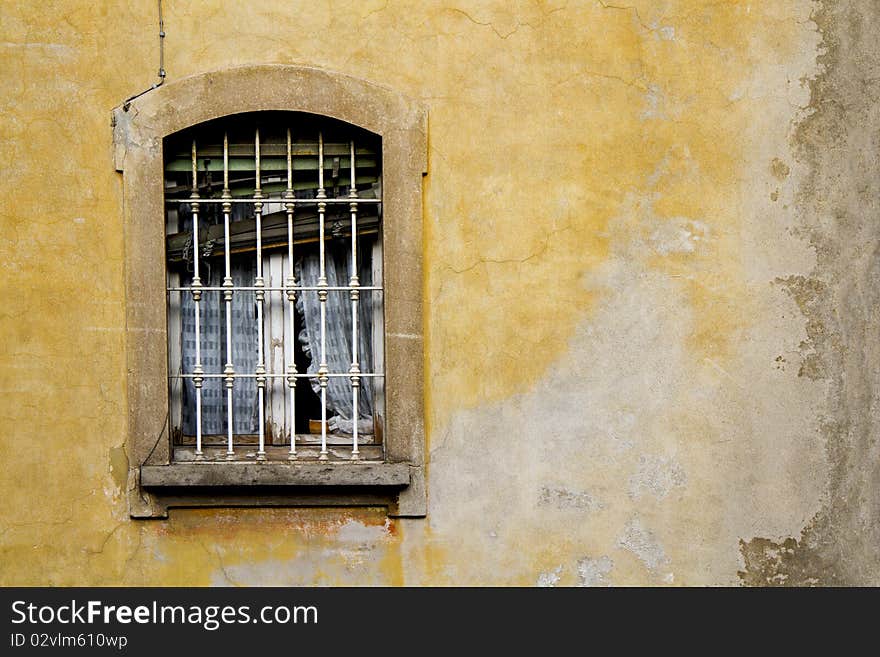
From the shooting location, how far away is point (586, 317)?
4945 millimetres

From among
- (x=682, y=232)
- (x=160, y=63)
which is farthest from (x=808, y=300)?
(x=160, y=63)

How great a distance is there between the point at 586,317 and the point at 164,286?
6.77 feet

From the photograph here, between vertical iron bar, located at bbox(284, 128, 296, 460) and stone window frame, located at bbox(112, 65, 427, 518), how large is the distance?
0.70 ft

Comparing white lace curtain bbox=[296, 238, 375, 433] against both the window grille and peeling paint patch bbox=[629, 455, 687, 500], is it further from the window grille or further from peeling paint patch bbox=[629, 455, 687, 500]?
peeling paint patch bbox=[629, 455, 687, 500]

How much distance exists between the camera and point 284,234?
16.6 feet

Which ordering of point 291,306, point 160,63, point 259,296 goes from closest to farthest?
point 160,63
point 259,296
point 291,306

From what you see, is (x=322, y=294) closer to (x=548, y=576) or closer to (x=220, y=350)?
(x=220, y=350)

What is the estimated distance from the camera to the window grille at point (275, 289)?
4.99m

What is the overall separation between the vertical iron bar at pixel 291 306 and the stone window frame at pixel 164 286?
0.70ft

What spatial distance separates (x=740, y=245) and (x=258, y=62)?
2511 mm

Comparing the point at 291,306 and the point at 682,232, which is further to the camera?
the point at 291,306

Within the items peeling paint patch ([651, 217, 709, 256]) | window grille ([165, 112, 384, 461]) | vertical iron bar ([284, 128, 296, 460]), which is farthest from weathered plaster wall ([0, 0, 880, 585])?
vertical iron bar ([284, 128, 296, 460])

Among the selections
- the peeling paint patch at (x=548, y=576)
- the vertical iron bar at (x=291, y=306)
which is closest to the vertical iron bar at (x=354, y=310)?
the vertical iron bar at (x=291, y=306)

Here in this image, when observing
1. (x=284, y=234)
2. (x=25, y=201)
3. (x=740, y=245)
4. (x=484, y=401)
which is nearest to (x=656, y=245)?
(x=740, y=245)
